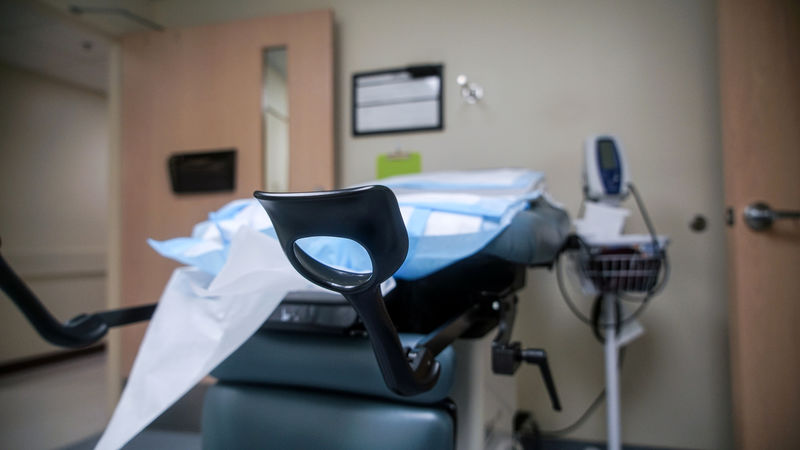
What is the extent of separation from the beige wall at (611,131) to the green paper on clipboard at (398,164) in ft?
0.12

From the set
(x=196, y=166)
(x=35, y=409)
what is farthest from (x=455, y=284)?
(x=35, y=409)

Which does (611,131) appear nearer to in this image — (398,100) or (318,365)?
(398,100)

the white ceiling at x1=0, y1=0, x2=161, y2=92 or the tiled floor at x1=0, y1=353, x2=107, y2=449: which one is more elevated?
the white ceiling at x1=0, y1=0, x2=161, y2=92

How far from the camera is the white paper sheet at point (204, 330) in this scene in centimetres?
54

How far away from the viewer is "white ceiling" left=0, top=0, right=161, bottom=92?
1.85 m

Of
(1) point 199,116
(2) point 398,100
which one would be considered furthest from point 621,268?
(1) point 199,116

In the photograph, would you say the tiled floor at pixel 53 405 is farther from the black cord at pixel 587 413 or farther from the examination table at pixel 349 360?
the black cord at pixel 587 413

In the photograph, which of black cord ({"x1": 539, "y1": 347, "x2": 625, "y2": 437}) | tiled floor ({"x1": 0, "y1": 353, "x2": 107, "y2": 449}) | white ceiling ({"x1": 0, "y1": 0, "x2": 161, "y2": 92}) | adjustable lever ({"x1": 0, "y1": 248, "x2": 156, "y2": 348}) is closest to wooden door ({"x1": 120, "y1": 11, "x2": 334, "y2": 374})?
white ceiling ({"x1": 0, "y1": 0, "x2": 161, "y2": 92})

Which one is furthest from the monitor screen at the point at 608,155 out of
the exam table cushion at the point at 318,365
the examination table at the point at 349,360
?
the exam table cushion at the point at 318,365

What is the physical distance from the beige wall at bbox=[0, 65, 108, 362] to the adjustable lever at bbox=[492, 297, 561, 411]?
3.14 metres

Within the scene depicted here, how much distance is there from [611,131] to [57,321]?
1607 mm

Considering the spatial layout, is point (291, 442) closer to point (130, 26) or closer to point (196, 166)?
point (196, 166)

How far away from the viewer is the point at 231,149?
1.87 m

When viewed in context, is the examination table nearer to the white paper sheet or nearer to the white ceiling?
the white paper sheet
